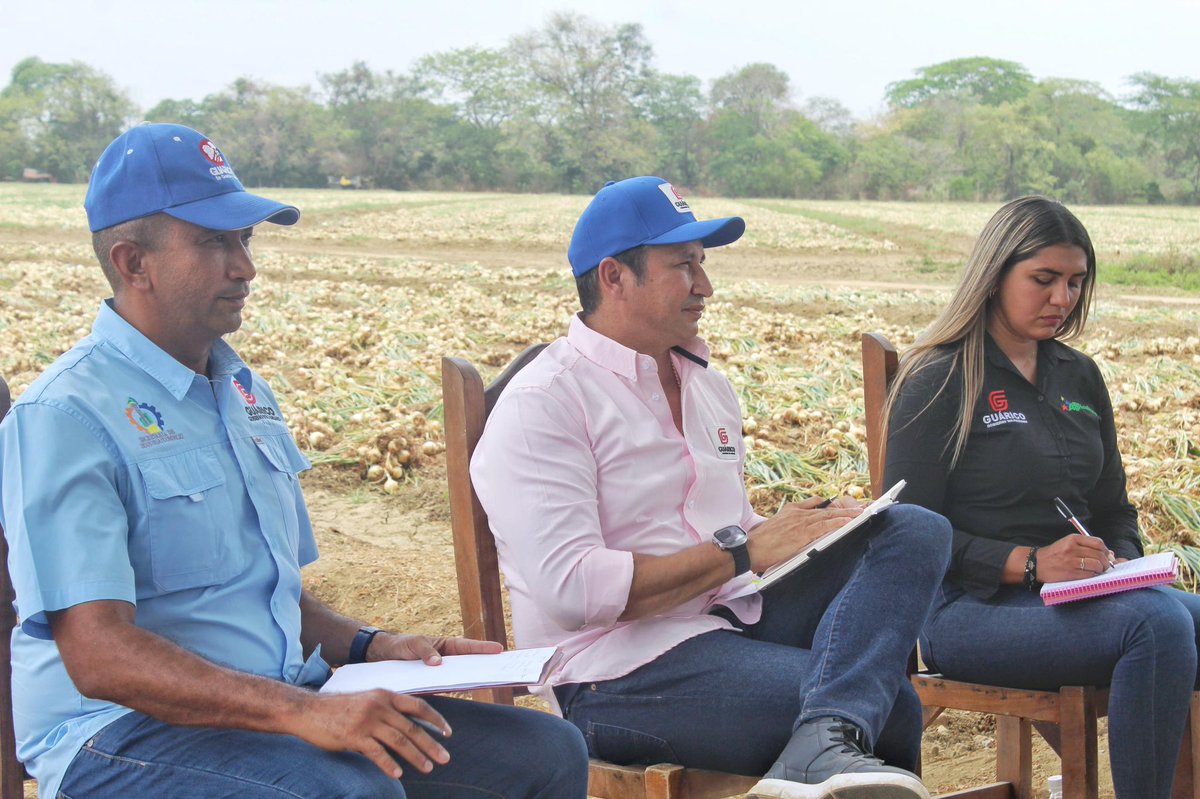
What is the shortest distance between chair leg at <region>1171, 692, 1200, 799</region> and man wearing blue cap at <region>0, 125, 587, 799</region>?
1.48 meters

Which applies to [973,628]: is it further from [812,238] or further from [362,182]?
[362,182]

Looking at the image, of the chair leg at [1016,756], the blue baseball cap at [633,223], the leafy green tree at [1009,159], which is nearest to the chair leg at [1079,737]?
the chair leg at [1016,756]

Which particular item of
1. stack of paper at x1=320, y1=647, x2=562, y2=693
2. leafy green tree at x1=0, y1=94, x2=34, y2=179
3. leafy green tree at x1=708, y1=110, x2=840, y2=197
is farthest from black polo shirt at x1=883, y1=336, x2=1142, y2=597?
leafy green tree at x1=0, y1=94, x2=34, y2=179

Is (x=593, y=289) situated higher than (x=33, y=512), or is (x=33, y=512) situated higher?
(x=593, y=289)

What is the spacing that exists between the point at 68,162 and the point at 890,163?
1681 inches

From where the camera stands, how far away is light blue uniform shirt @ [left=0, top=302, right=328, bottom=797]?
1703mm

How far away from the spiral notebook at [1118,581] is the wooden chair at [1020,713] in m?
0.20

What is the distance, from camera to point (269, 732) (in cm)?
174

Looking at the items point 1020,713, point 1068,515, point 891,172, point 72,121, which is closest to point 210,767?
point 1020,713

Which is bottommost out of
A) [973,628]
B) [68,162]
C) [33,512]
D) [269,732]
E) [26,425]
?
[973,628]

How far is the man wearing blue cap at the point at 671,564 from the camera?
2.09 metres

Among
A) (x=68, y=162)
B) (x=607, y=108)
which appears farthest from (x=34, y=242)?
(x=607, y=108)

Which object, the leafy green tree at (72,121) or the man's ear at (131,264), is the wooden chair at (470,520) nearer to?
the man's ear at (131,264)

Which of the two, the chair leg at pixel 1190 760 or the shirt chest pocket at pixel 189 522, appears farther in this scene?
the chair leg at pixel 1190 760
